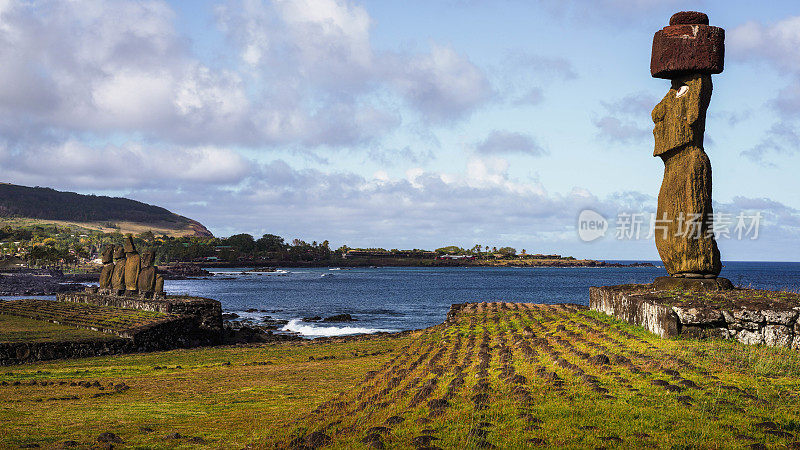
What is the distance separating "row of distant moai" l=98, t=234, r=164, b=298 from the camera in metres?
28.1

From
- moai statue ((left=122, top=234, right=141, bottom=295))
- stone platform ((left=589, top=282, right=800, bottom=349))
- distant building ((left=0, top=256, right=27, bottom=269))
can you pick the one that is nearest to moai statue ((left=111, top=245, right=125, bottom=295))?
moai statue ((left=122, top=234, right=141, bottom=295))

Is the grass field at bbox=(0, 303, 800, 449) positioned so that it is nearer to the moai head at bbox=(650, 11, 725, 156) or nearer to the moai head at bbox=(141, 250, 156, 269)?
the moai head at bbox=(650, 11, 725, 156)

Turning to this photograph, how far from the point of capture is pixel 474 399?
6.75 metres

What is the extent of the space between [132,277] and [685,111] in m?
24.3

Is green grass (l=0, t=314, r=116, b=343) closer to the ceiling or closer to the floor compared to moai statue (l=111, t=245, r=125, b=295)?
closer to the floor

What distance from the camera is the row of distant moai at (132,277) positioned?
2808 centimetres

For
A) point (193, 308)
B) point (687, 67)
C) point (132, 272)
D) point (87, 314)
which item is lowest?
point (87, 314)

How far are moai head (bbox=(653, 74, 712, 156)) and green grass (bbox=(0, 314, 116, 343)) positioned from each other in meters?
15.6

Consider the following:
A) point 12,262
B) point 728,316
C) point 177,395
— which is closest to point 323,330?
point 177,395

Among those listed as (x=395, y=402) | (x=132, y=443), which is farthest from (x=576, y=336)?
(x=132, y=443)

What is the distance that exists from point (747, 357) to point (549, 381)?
2.93 metres

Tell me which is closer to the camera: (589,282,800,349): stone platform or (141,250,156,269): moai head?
(589,282,800,349): stone platform

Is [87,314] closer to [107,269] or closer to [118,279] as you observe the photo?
[118,279]

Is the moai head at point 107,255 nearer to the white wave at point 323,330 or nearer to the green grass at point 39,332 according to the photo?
the green grass at point 39,332
